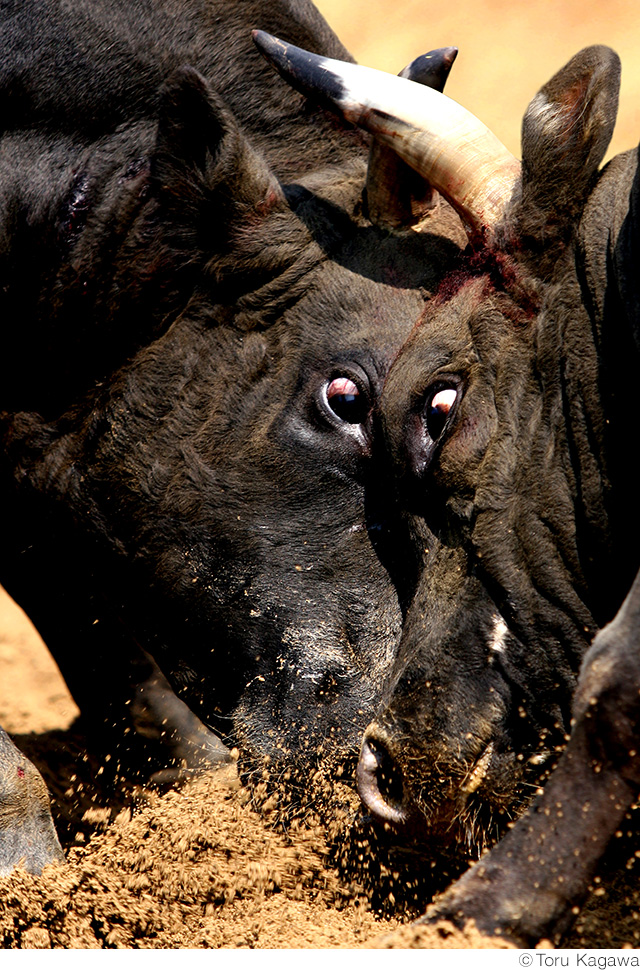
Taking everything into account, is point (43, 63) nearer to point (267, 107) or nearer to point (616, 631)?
point (267, 107)

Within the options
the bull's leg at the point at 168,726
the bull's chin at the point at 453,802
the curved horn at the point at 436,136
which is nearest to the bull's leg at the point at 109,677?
the bull's leg at the point at 168,726

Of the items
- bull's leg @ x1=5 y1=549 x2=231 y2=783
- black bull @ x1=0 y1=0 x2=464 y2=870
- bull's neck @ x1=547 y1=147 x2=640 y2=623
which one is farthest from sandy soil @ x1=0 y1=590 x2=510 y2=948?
bull's neck @ x1=547 y1=147 x2=640 y2=623

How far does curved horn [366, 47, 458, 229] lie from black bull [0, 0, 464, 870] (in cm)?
1

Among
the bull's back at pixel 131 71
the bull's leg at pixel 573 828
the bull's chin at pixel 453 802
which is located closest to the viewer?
the bull's leg at pixel 573 828

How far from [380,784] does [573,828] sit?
906 millimetres

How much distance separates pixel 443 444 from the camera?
2.99m

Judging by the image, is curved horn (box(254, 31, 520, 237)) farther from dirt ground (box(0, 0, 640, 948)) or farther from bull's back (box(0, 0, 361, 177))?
dirt ground (box(0, 0, 640, 948))

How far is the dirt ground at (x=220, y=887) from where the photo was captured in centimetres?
284

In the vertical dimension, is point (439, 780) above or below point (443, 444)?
below

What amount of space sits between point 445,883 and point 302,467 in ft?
4.19

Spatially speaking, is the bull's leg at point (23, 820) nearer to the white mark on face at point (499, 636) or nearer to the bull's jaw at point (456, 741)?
the bull's jaw at point (456, 741)

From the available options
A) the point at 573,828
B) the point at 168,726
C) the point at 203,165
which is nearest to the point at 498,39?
the point at 203,165

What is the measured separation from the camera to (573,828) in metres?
2.12

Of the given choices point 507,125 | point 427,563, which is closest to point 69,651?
point 427,563
